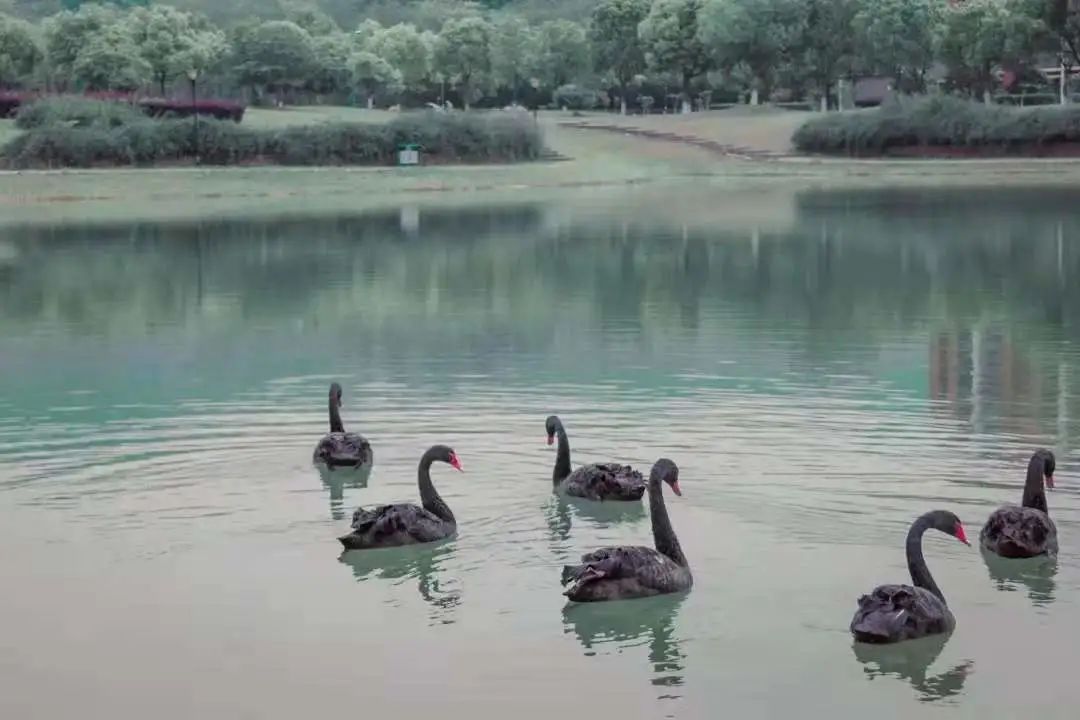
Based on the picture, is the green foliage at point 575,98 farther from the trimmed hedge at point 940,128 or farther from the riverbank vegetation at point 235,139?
the riverbank vegetation at point 235,139

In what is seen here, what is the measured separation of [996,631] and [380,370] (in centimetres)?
986

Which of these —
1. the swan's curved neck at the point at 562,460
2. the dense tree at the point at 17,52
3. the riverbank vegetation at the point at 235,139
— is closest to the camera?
the swan's curved neck at the point at 562,460

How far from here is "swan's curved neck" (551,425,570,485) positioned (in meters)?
12.5

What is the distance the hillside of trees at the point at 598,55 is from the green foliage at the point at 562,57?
0.12m

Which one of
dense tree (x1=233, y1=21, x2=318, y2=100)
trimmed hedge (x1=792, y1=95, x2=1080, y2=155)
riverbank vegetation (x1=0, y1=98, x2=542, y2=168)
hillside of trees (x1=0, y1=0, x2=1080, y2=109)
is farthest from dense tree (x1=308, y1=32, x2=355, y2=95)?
trimmed hedge (x1=792, y1=95, x2=1080, y2=155)

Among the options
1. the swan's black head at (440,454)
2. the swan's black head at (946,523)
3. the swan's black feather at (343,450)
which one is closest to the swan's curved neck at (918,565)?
the swan's black head at (946,523)

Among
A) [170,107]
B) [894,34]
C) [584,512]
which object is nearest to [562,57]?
[894,34]

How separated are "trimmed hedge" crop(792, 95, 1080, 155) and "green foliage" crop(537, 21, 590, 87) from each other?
3586 centimetres

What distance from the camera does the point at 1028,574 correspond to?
1045 cm

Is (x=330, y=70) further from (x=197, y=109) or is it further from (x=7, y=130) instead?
(x=7, y=130)

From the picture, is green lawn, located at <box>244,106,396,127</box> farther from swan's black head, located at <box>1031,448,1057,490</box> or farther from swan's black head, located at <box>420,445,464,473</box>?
swan's black head, located at <box>1031,448,1057,490</box>

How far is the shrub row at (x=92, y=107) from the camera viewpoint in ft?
203

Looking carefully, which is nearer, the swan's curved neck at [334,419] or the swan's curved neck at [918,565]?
the swan's curved neck at [918,565]

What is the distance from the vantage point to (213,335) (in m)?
21.8
